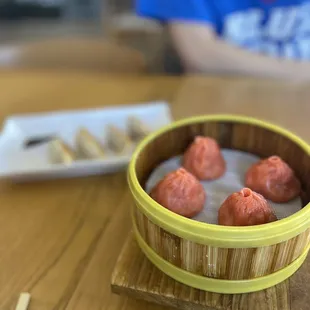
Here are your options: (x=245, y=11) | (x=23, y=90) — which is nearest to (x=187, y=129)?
(x=23, y=90)

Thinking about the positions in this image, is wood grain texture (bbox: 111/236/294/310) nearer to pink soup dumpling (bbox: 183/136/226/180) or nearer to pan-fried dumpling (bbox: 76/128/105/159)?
pink soup dumpling (bbox: 183/136/226/180)

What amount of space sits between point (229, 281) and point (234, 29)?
0.78 metres

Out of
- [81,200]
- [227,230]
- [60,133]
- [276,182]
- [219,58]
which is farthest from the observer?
[219,58]

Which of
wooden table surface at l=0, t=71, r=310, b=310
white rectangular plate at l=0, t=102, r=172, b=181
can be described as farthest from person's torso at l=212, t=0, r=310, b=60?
white rectangular plate at l=0, t=102, r=172, b=181

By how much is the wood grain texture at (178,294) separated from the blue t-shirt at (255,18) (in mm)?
735

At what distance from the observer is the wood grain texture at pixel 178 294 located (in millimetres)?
506

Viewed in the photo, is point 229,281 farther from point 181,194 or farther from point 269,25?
point 269,25

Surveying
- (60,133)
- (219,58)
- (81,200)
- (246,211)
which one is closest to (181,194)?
(246,211)

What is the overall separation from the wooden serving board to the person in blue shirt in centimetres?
66

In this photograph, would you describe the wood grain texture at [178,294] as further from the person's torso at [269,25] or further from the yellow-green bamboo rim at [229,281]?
the person's torso at [269,25]

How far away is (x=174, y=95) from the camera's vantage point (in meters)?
0.99

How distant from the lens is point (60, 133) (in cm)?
87

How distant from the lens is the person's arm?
1060 mm

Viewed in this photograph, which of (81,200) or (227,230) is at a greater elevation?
(227,230)
